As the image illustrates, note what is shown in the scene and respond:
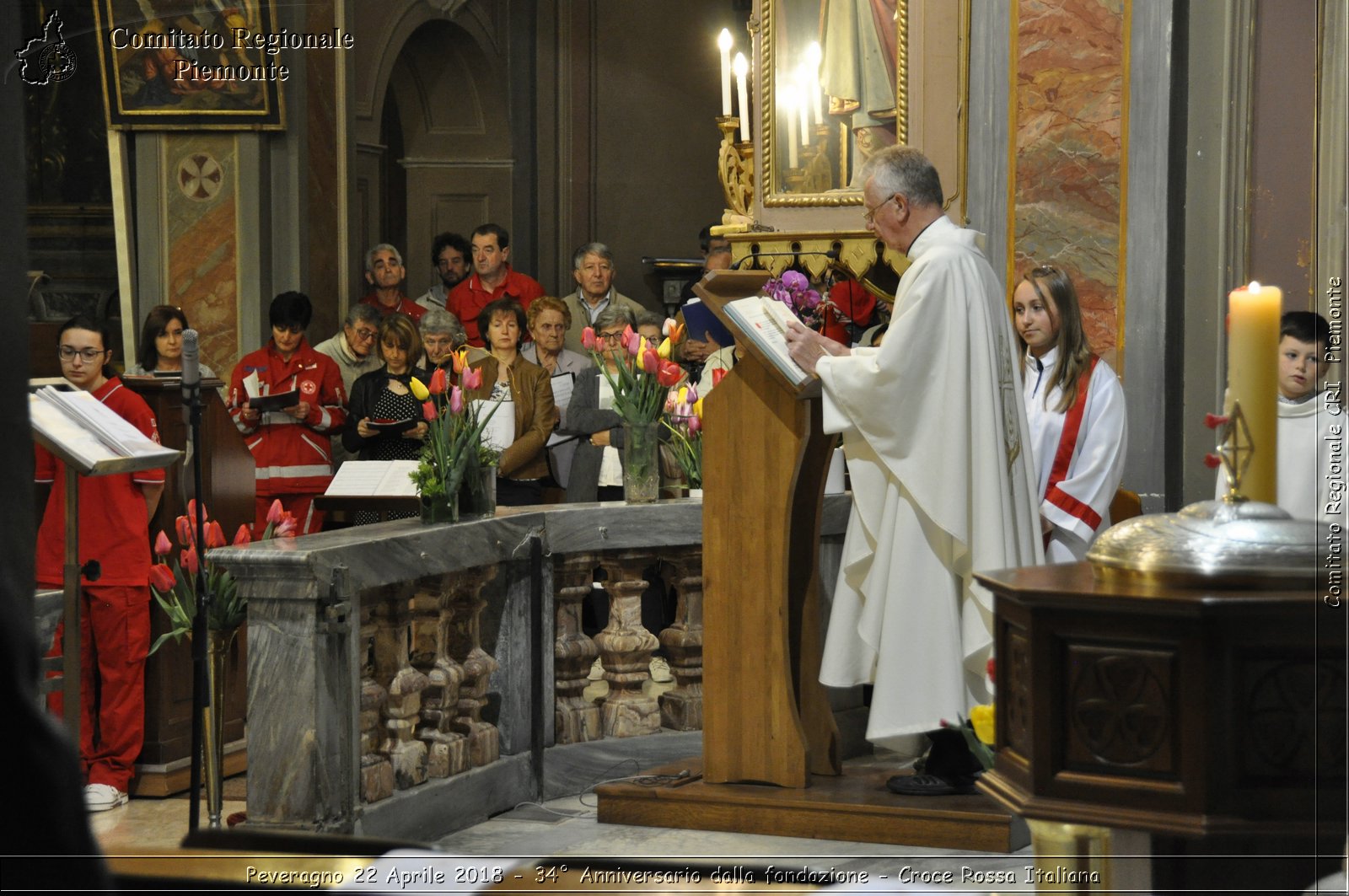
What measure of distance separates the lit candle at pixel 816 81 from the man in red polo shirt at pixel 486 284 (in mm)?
2707

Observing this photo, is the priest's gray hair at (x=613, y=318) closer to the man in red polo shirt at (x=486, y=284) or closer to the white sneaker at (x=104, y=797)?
the man in red polo shirt at (x=486, y=284)

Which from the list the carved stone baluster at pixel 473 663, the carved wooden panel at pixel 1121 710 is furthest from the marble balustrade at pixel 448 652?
the carved wooden panel at pixel 1121 710

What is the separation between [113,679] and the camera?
5.55 metres

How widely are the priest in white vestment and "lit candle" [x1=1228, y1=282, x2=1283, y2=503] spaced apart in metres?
2.36

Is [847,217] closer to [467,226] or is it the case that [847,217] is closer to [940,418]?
[940,418]

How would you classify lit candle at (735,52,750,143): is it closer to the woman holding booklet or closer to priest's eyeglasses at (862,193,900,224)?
the woman holding booklet

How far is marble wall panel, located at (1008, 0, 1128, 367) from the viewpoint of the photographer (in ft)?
22.1

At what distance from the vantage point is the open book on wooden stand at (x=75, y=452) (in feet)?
13.8

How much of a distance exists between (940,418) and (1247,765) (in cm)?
260

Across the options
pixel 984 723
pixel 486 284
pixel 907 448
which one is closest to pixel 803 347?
pixel 907 448

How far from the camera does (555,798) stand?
Answer: 5.20 meters

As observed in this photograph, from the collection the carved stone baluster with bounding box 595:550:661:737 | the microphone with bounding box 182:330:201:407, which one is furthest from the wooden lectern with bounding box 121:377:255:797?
the carved stone baluster with bounding box 595:550:661:737

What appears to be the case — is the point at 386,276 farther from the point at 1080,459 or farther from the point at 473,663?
the point at 1080,459

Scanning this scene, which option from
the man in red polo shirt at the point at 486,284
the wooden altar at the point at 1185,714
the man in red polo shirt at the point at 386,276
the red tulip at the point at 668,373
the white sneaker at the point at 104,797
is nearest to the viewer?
the wooden altar at the point at 1185,714
